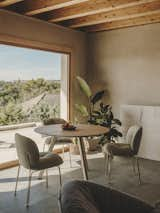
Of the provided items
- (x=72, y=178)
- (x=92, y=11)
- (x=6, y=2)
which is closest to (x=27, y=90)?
(x=6, y=2)

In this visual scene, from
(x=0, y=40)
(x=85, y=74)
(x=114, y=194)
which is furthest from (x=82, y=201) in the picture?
(x=85, y=74)

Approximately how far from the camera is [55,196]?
10.7 ft

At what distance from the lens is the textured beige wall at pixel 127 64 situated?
4984 mm

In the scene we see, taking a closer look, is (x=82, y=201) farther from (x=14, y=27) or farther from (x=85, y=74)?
(x=85, y=74)

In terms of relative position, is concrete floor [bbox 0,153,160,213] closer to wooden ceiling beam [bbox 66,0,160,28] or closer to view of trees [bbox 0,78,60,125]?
view of trees [bbox 0,78,60,125]

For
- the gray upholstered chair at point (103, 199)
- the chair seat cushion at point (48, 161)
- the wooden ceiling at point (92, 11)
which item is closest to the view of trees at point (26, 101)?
the wooden ceiling at point (92, 11)

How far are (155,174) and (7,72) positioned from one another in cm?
303

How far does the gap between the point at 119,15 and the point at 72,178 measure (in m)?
2.79

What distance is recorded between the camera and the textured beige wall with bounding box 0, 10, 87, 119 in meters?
4.32

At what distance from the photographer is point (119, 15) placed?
4.53 metres

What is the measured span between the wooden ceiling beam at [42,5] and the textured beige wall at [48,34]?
259 millimetres

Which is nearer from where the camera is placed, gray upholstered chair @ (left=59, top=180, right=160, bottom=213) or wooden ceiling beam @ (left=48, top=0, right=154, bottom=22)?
gray upholstered chair @ (left=59, top=180, right=160, bottom=213)

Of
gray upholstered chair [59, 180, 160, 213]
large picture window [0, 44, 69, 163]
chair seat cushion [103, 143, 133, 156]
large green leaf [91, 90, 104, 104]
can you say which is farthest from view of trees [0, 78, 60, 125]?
gray upholstered chair [59, 180, 160, 213]

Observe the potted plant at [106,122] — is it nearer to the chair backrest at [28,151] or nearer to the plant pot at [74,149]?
Result: the plant pot at [74,149]
